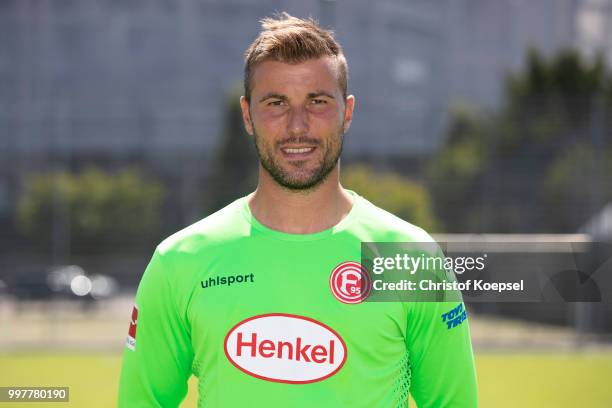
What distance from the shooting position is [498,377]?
11820 mm

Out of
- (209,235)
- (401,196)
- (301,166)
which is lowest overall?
(209,235)

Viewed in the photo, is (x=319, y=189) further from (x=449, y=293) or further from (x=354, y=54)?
(x=354, y=54)

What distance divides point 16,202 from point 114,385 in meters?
9.74

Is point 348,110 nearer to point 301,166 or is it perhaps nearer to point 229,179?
point 301,166

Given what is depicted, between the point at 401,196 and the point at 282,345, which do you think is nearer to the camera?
the point at 282,345

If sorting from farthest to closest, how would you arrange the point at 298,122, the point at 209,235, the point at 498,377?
the point at 498,377 < the point at 209,235 < the point at 298,122

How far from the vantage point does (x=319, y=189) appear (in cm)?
268

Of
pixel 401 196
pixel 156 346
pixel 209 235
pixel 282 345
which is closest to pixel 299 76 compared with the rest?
pixel 209 235

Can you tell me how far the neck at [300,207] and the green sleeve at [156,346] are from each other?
0.35 metres

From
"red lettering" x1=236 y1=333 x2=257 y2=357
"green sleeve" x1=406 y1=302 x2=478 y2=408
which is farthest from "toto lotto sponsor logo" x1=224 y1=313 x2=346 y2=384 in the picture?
"green sleeve" x1=406 y1=302 x2=478 y2=408

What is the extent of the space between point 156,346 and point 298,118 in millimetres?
777

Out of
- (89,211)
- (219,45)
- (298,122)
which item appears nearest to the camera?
(298,122)

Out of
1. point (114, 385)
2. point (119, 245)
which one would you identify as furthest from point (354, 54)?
point (114, 385)

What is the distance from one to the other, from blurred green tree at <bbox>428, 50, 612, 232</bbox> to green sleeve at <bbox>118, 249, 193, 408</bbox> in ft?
48.3
